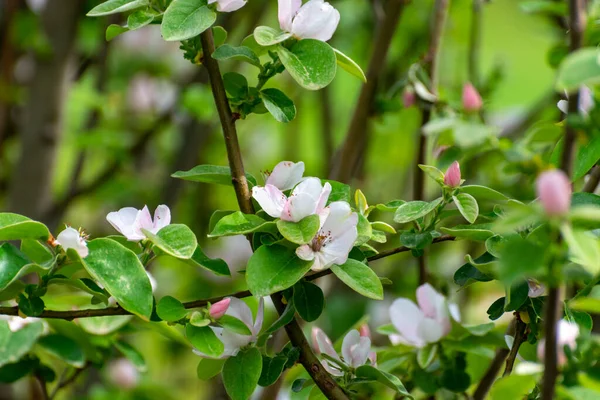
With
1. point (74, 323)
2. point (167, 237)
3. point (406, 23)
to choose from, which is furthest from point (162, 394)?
point (406, 23)

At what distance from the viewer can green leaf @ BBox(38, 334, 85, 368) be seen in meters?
0.86

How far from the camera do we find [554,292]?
462 millimetres

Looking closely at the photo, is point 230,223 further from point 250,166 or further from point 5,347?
point 250,166

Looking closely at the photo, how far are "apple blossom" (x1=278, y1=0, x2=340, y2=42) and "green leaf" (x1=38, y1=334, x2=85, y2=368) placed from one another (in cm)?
44

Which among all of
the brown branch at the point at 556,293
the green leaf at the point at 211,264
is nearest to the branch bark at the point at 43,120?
the green leaf at the point at 211,264

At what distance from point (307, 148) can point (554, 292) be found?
7.79 feet

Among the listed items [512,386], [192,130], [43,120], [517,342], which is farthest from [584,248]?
[192,130]

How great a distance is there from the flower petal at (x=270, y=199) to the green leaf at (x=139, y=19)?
0.53 ft

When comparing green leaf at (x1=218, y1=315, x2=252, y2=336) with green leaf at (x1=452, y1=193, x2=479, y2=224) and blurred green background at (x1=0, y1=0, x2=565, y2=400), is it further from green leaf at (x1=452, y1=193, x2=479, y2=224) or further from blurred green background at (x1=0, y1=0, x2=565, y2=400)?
blurred green background at (x1=0, y1=0, x2=565, y2=400)

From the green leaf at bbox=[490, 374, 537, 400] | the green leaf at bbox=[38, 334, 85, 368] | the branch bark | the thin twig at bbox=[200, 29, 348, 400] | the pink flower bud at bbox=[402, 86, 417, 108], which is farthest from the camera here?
the branch bark

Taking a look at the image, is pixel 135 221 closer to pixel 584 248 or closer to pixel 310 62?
pixel 310 62

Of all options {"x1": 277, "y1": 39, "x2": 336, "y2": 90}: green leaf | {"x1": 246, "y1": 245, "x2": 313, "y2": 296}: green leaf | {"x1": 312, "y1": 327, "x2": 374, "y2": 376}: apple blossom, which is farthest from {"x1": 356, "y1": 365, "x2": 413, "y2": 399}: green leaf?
{"x1": 277, "y1": 39, "x2": 336, "y2": 90}: green leaf

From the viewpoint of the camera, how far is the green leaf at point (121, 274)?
58 centimetres

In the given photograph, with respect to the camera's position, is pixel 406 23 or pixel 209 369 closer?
pixel 209 369
